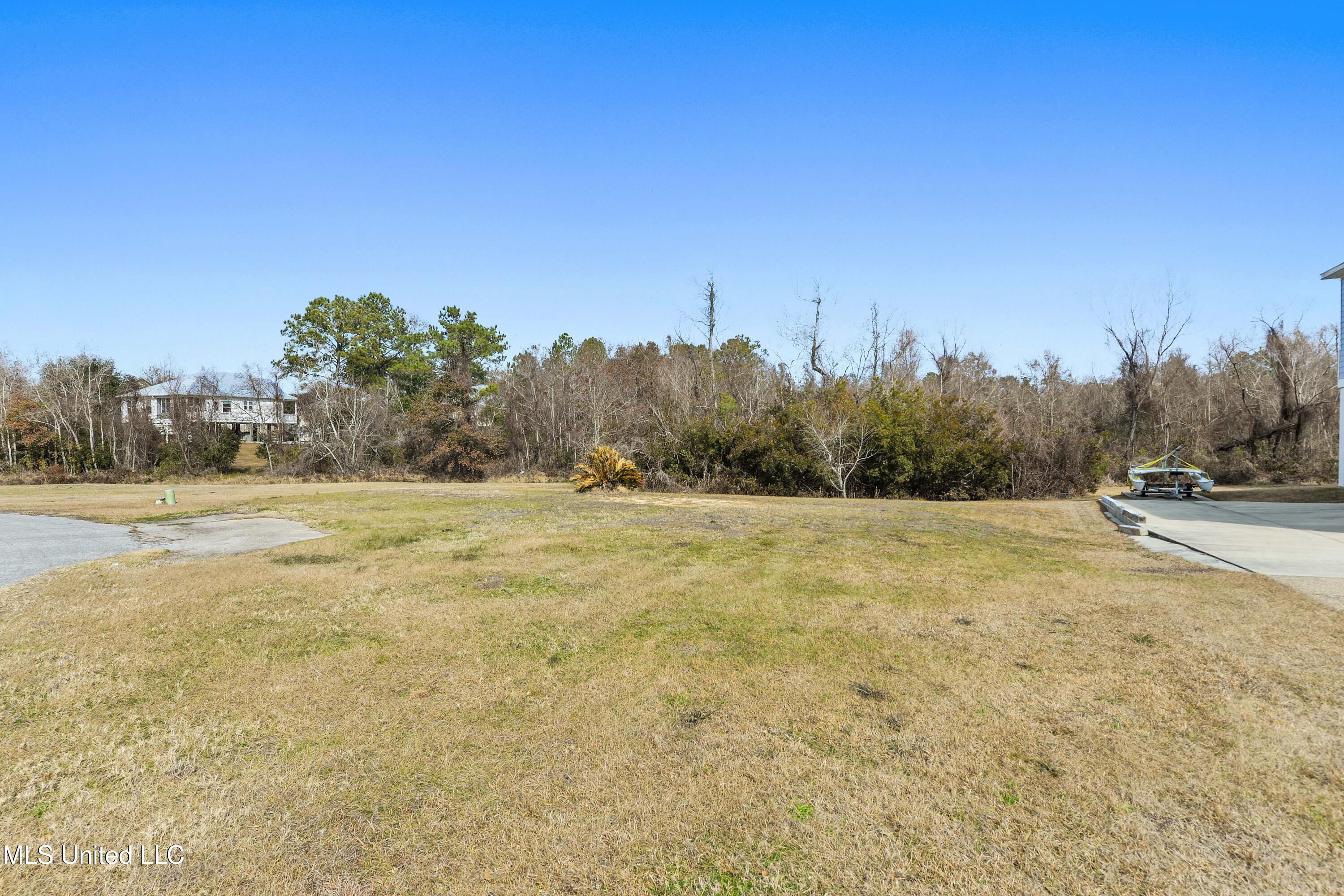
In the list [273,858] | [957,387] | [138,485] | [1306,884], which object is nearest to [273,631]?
[273,858]

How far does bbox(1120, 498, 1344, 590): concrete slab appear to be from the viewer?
21.5ft

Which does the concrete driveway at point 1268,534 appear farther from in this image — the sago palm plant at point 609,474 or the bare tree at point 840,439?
the sago palm plant at point 609,474

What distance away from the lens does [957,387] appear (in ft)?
91.0

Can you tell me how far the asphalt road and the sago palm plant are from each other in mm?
7871

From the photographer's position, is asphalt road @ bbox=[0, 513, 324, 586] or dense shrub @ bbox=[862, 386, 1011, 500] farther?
dense shrub @ bbox=[862, 386, 1011, 500]

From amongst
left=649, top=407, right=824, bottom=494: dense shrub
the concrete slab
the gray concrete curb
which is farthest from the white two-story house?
the concrete slab

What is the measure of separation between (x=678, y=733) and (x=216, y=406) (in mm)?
37293

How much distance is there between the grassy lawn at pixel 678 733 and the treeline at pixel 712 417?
434 inches

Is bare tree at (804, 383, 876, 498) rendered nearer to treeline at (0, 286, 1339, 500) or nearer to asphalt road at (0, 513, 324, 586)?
treeline at (0, 286, 1339, 500)

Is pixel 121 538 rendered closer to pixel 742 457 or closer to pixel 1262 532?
pixel 742 457

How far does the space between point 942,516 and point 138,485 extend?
26999 mm

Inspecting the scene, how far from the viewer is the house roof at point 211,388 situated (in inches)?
1310

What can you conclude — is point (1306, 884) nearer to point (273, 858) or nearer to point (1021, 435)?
point (273, 858)

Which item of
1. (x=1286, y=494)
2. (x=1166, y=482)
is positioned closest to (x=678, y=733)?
(x=1166, y=482)
